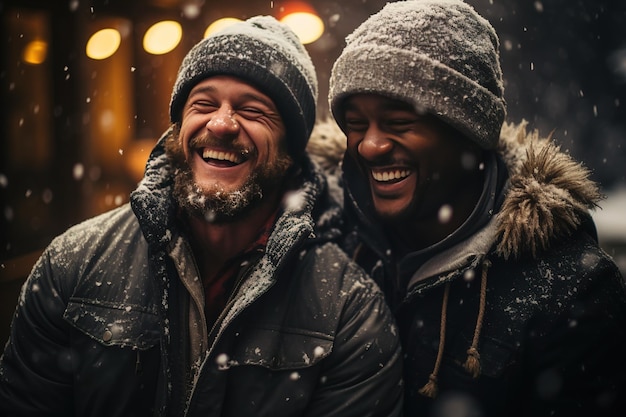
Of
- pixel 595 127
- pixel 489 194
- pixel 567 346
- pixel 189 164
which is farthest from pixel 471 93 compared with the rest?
pixel 595 127

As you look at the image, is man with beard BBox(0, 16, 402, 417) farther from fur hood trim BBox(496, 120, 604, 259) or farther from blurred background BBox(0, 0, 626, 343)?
blurred background BBox(0, 0, 626, 343)

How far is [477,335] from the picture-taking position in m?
2.12

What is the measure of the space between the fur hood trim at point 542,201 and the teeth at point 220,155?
3.99 ft

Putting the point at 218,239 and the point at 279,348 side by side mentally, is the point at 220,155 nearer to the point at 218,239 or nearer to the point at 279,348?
the point at 218,239

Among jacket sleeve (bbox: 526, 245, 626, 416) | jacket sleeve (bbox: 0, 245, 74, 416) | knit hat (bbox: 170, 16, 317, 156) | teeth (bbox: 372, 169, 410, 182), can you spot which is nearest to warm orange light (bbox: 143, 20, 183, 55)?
knit hat (bbox: 170, 16, 317, 156)

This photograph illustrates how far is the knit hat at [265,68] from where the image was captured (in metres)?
2.32

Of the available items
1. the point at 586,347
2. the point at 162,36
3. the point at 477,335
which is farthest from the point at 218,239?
the point at 162,36

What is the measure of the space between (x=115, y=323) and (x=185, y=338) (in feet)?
0.96

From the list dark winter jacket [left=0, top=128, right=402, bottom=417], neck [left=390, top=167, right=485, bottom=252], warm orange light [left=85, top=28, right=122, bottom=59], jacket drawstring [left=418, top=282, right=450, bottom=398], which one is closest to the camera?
dark winter jacket [left=0, top=128, right=402, bottom=417]

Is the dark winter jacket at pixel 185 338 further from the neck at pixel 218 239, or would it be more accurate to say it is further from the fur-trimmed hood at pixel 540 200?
the fur-trimmed hood at pixel 540 200

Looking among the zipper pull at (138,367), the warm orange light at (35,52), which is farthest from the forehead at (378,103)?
the warm orange light at (35,52)

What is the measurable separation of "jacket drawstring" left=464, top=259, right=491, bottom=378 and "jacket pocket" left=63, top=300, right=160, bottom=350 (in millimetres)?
1293

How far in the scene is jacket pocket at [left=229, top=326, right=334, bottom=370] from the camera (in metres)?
2.01

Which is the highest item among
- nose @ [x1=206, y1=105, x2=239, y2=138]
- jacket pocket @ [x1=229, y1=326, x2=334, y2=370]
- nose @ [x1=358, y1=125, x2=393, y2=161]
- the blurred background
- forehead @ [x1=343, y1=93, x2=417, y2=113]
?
forehead @ [x1=343, y1=93, x2=417, y2=113]
